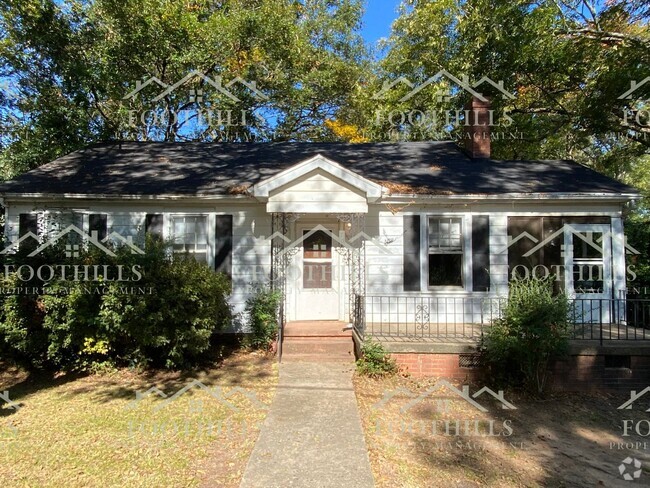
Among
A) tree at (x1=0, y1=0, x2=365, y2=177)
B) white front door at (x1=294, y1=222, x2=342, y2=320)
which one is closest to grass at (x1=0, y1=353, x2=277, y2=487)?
white front door at (x1=294, y1=222, x2=342, y2=320)

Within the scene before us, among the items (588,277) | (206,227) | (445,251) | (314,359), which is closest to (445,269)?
(445,251)

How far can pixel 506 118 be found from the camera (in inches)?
563

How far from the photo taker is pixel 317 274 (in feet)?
28.0

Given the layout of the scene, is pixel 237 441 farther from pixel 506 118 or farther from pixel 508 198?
pixel 506 118

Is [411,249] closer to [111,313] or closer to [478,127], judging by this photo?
[478,127]

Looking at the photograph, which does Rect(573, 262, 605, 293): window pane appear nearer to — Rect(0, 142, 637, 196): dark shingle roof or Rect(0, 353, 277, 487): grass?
Rect(0, 142, 637, 196): dark shingle roof

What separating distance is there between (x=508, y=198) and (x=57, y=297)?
353 inches

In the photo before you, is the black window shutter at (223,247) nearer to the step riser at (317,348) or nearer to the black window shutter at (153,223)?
the black window shutter at (153,223)

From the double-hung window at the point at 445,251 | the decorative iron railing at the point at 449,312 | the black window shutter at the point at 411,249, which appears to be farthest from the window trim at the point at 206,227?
the double-hung window at the point at 445,251

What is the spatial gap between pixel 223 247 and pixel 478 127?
775cm

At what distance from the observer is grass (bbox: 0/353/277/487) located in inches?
147

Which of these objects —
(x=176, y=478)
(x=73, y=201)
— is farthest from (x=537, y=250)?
(x=73, y=201)

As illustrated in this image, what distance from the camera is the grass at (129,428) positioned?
3.73 metres

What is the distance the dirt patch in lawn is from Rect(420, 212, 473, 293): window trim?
98.7 inches
